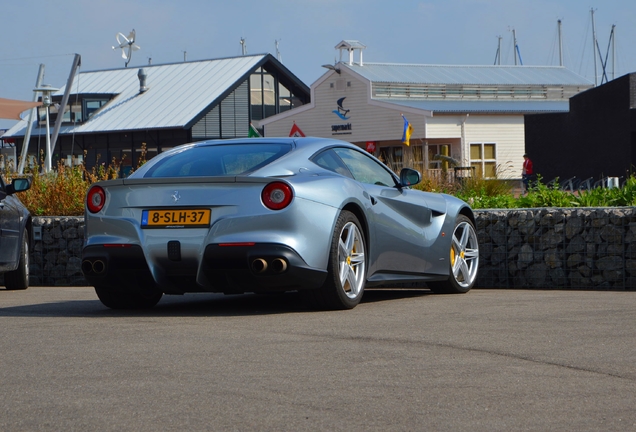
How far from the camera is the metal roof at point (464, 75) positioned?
5712 centimetres

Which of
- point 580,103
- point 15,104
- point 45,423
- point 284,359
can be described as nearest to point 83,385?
point 45,423

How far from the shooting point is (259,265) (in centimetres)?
718

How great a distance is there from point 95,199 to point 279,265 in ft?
5.06

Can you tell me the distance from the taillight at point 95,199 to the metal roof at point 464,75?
48523 mm

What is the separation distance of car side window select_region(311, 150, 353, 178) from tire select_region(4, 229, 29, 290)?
14.2 feet

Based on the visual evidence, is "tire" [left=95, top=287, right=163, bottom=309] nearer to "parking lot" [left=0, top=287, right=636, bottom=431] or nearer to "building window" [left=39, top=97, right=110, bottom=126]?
"parking lot" [left=0, top=287, right=636, bottom=431]

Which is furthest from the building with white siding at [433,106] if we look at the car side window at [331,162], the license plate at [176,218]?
the license plate at [176,218]

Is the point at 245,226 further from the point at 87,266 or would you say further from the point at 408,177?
the point at 408,177

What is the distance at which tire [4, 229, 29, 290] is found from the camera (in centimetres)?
1123

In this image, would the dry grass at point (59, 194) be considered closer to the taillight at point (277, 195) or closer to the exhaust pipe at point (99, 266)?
the exhaust pipe at point (99, 266)

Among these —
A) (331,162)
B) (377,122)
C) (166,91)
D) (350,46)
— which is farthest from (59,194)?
(166,91)

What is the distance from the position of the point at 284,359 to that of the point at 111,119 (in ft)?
183

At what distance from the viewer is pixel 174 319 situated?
7348mm

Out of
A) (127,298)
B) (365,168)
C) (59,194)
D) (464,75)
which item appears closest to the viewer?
(127,298)
